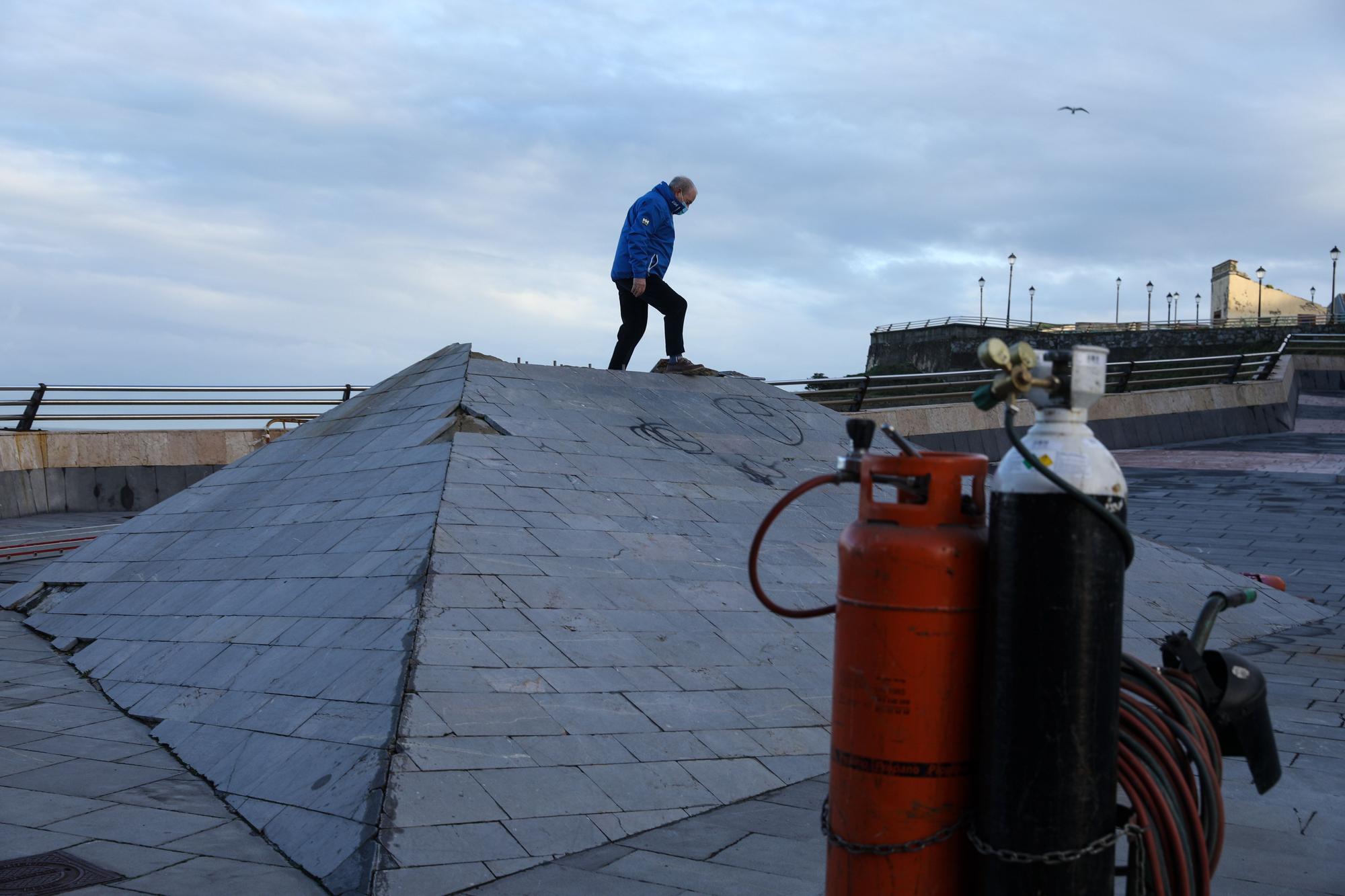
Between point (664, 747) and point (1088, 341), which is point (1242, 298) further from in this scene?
point (664, 747)

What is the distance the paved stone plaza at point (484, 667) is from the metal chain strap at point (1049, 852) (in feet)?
4.27

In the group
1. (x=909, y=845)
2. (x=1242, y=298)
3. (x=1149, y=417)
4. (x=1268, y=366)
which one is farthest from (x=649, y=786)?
(x=1242, y=298)

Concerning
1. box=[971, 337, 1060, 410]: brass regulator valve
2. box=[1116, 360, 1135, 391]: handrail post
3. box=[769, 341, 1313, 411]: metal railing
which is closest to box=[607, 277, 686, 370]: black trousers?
box=[769, 341, 1313, 411]: metal railing

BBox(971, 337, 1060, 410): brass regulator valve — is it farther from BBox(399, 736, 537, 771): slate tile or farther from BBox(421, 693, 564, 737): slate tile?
BBox(421, 693, 564, 737): slate tile

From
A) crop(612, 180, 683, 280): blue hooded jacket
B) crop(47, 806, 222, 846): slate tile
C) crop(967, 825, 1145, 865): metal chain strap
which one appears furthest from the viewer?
crop(612, 180, 683, 280): blue hooded jacket

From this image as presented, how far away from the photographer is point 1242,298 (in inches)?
3049

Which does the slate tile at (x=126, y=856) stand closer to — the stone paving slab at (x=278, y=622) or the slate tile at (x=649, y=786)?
the stone paving slab at (x=278, y=622)

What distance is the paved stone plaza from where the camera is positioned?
394 centimetres

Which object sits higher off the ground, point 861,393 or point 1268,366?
point 1268,366

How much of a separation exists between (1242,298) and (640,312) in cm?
7771

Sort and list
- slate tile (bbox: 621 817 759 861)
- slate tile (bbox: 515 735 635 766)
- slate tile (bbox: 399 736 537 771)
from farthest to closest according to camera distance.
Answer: slate tile (bbox: 515 735 635 766) → slate tile (bbox: 399 736 537 771) → slate tile (bbox: 621 817 759 861)

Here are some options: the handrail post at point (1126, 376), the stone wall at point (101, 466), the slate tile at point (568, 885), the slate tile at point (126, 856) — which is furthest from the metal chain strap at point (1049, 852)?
the handrail post at point (1126, 376)

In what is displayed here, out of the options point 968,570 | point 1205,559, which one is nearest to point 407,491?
point 968,570

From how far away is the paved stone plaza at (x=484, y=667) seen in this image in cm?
394
